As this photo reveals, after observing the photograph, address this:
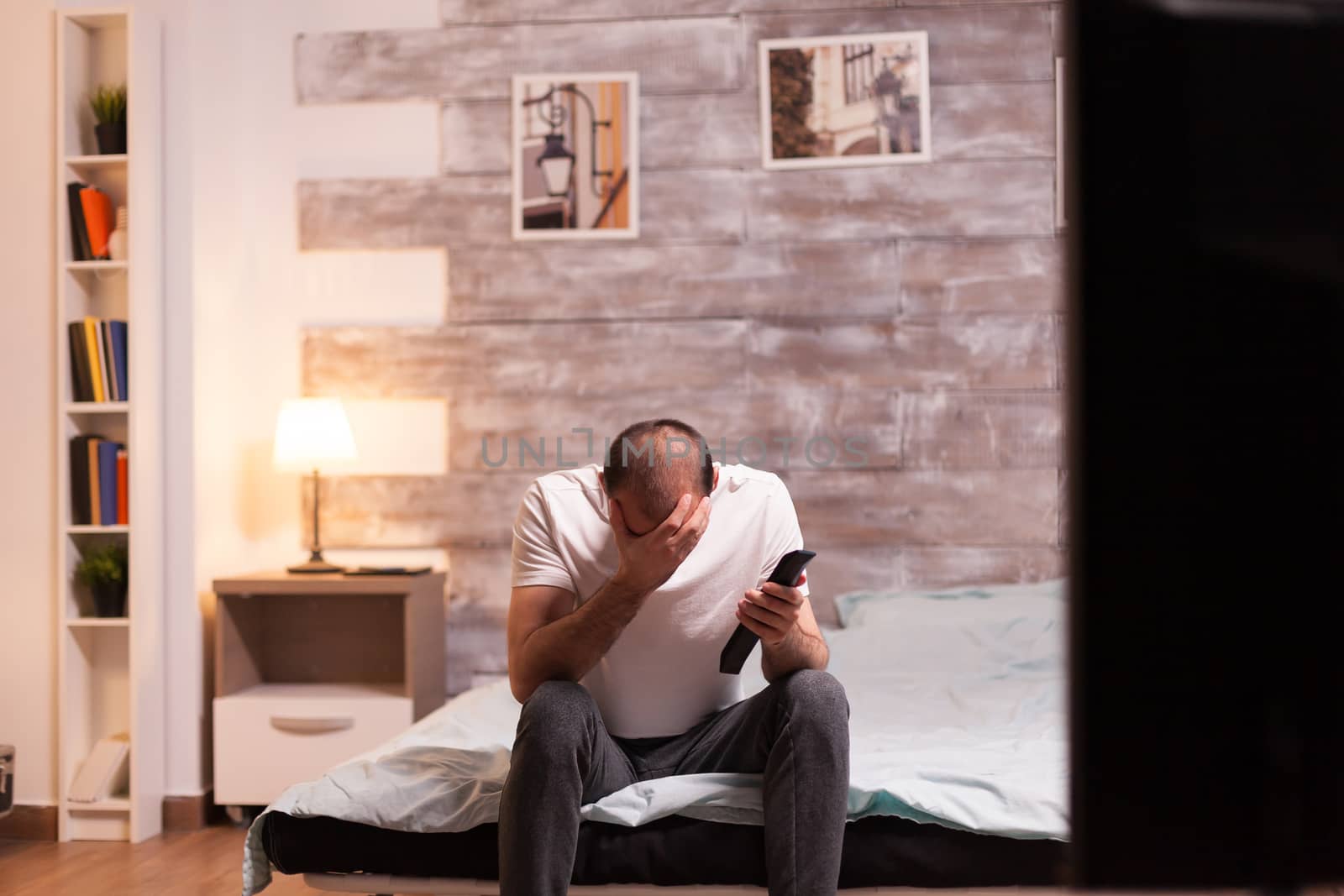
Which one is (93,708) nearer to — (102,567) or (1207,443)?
(102,567)

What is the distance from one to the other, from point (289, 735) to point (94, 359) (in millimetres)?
1111

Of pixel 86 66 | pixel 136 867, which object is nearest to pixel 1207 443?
pixel 136 867

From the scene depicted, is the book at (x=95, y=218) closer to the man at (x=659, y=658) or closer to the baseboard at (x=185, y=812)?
the baseboard at (x=185, y=812)

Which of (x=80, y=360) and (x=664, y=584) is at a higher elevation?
(x=80, y=360)

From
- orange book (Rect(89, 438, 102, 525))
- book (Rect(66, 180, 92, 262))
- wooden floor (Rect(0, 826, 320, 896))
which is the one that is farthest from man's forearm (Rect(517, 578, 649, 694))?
book (Rect(66, 180, 92, 262))

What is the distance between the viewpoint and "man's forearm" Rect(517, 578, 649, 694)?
160 centimetres

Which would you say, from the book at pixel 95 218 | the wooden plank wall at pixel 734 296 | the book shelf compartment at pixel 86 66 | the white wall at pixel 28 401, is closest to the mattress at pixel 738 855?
the wooden plank wall at pixel 734 296

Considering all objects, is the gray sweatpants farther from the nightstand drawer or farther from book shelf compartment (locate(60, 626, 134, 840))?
book shelf compartment (locate(60, 626, 134, 840))

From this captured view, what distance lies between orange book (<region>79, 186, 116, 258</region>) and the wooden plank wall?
0.65 m

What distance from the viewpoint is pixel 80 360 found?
292 centimetres

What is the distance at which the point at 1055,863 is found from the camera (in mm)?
1645

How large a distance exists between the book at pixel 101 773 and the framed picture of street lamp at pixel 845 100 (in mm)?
2432

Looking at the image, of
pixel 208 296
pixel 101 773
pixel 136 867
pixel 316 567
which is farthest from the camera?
pixel 316 567

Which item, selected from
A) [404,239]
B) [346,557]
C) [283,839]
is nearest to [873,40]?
[404,239]
